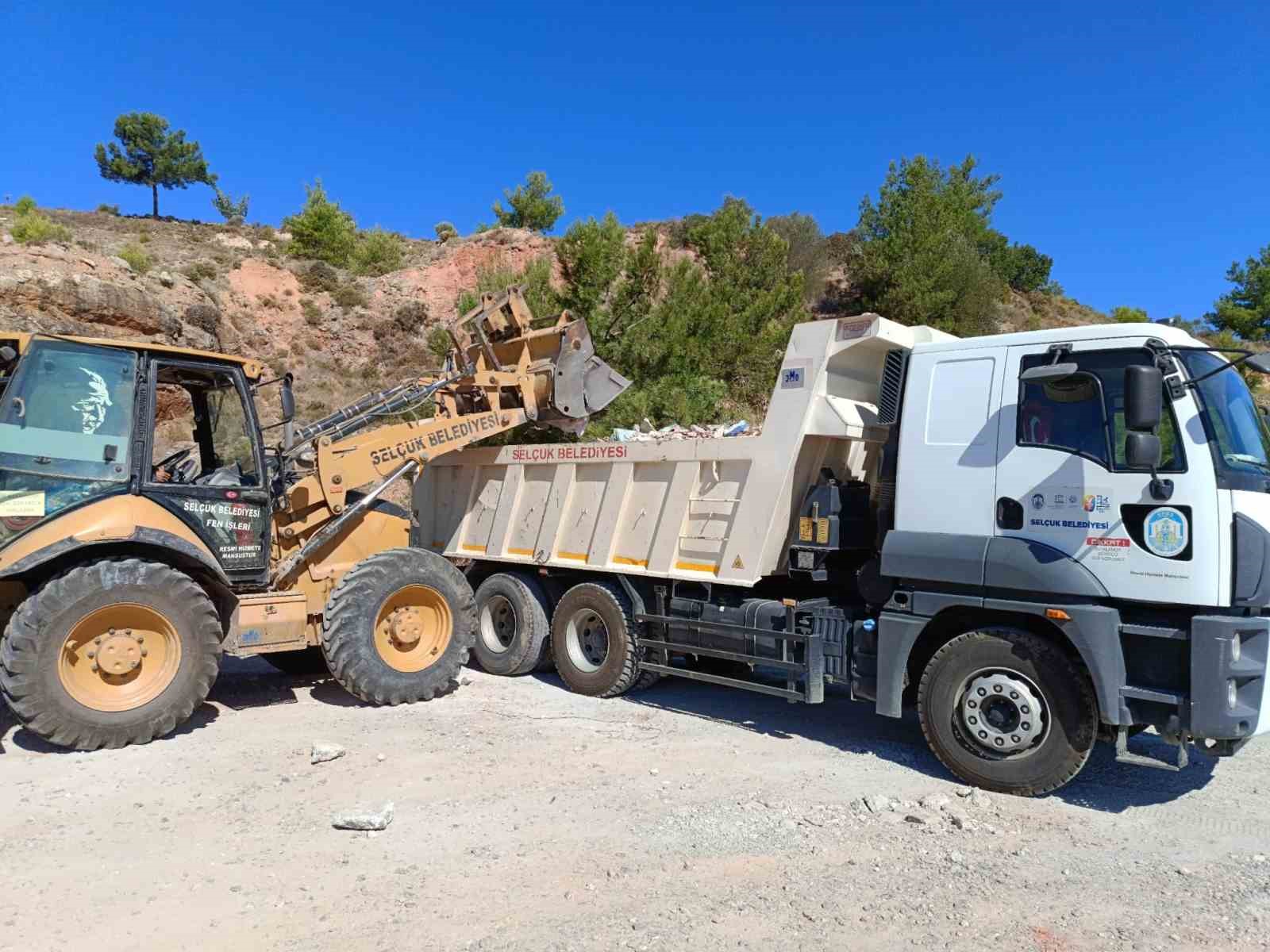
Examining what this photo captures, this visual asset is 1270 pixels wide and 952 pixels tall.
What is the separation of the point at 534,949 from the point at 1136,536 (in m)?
3.84

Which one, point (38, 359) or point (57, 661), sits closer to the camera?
point (57, 661)

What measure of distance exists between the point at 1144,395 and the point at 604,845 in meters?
3.72

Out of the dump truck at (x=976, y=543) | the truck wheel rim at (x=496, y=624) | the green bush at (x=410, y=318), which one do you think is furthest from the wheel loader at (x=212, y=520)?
the green bush at (x=410, y=318)

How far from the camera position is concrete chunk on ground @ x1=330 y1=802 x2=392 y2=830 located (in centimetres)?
466

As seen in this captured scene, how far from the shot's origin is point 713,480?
6.95m

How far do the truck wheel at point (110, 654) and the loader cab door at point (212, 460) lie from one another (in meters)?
0.60

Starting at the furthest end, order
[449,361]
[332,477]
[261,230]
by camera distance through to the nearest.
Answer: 1. [261,230]
2. [449,361]
3. [332,477]

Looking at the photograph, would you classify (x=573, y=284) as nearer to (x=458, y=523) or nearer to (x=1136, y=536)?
(x=458, y=523)

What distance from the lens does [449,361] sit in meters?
9.32

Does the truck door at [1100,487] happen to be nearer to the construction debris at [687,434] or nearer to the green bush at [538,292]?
the construction debris at [687,434]

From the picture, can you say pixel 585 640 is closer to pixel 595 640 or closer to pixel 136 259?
pixel 595 640

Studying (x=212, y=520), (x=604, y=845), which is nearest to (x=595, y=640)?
(x=212, y=520)

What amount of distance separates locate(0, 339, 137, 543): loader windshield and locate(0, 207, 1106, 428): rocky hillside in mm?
12136

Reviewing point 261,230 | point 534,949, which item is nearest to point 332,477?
point 534,949
